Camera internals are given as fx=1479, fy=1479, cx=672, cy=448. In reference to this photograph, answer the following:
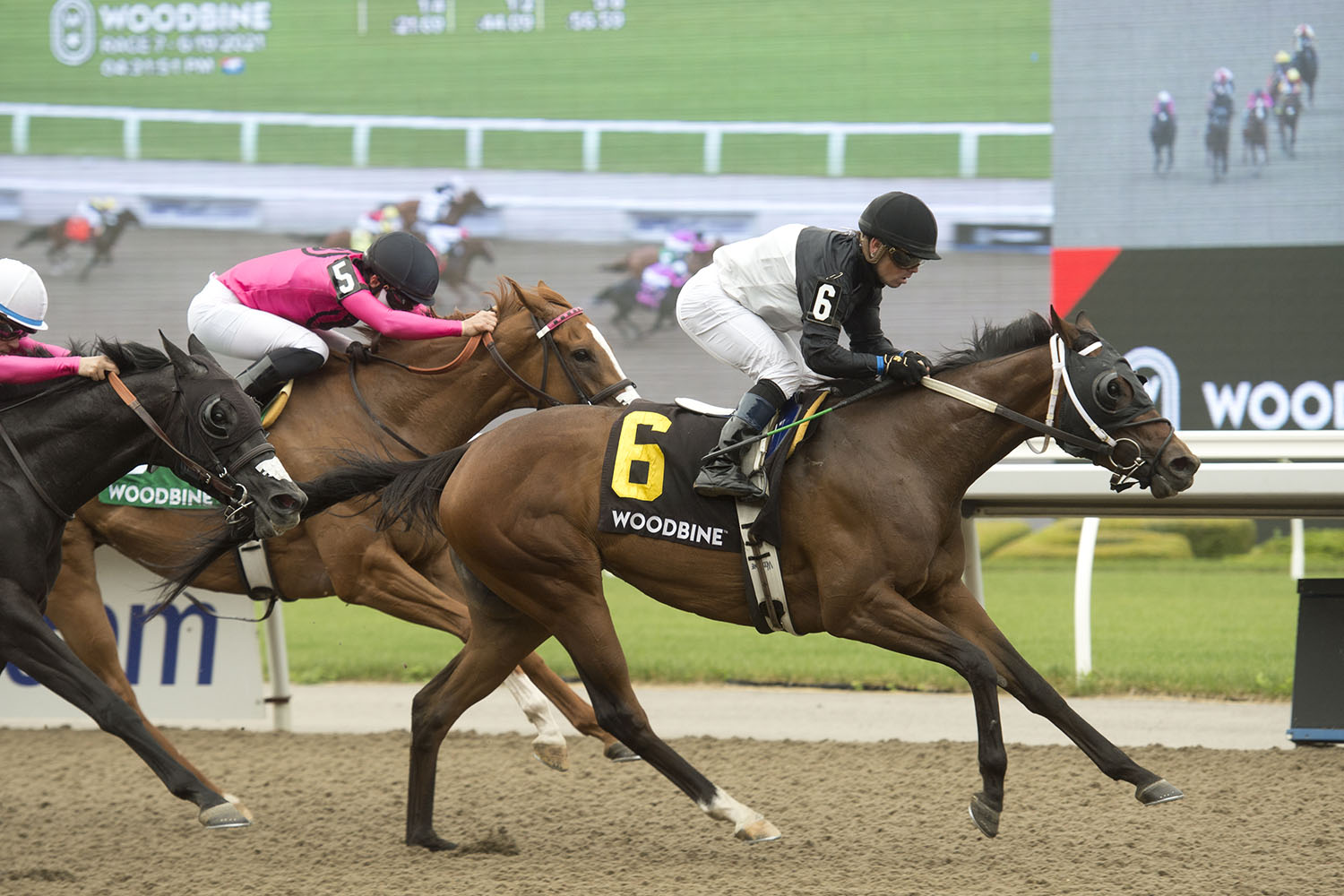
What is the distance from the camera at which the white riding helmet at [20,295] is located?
424 cm

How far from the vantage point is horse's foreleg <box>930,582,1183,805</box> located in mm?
3910

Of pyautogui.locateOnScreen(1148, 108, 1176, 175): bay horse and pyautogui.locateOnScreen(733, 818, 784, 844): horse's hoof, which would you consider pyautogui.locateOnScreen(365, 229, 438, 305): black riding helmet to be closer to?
pyautogui.locateOnScreen(733, 818, 784, 844): horse's hoof

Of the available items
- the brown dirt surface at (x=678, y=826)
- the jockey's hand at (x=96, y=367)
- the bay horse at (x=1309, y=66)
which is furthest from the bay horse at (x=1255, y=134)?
the jockey's hand at (x=96, y=367)

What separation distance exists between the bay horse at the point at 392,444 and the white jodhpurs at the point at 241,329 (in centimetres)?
18

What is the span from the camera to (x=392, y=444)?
5.25 meters

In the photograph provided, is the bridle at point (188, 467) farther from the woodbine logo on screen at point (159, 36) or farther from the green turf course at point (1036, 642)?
the woodbine logo on screen at point (159, 36)

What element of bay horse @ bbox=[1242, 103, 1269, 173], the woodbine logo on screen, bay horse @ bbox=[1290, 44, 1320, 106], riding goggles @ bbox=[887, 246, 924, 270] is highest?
the woodbine logo on screen

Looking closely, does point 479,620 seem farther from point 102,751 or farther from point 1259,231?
point 1259,231

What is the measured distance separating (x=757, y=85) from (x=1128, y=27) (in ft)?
8.55

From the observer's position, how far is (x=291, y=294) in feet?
17.4

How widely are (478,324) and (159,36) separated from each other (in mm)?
7817

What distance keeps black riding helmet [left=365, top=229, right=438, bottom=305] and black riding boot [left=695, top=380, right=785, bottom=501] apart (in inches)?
63.7

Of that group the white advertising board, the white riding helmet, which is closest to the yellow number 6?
the white riding helmet

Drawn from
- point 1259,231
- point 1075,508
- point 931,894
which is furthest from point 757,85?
point 931,894
